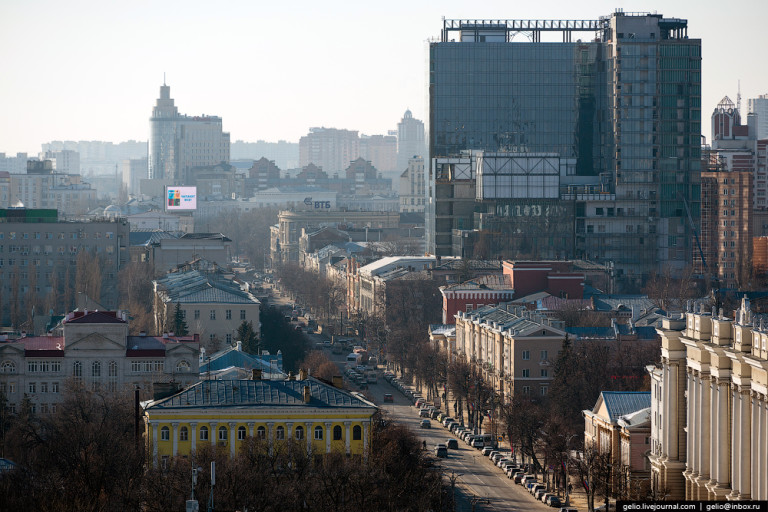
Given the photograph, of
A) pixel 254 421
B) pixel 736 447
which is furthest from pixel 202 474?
pixel 736 447

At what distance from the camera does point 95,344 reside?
3541 inches

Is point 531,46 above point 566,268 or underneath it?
above

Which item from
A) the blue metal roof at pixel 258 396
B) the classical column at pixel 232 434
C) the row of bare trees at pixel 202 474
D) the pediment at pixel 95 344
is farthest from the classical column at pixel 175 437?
the pediment at pixel 95 344

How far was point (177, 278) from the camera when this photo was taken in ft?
445

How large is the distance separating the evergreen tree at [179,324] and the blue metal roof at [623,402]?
114 ft

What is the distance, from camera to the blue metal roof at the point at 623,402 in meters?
78.4

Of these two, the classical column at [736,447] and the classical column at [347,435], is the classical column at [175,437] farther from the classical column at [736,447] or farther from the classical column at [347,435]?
the classical column at [736,447]

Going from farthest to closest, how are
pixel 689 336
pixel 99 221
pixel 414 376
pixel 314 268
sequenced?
pixel 314 268
pixel 99 221
pixel 414 376
pixel 689 336

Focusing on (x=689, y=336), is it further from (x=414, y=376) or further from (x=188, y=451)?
(x=414, y=376)

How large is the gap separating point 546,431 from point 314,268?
383 feet

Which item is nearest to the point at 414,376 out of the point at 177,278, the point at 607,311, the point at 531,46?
the point at 607,311

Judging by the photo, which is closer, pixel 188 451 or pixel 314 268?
pixel 188 451

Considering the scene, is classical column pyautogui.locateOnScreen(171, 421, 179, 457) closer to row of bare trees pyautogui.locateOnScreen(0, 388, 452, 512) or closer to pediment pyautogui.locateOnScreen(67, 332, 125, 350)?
row of bare trees pyautogui.locateOnScreen(0, 388, 452, 512)

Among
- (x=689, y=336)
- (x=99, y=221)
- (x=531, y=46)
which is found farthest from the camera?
(x=531, y=46)
